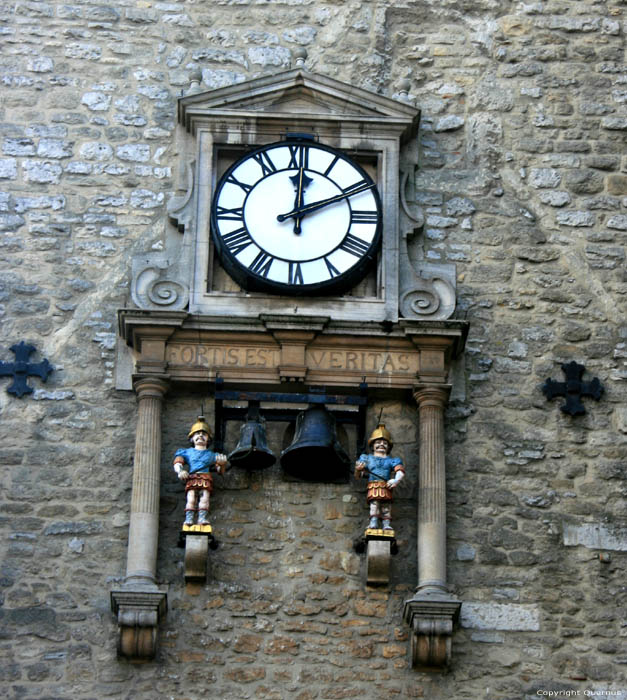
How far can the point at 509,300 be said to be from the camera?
1368 centimetres

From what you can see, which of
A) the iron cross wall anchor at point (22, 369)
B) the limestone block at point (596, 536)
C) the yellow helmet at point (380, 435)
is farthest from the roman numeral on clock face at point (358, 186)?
the limestone block at point (596, 536)

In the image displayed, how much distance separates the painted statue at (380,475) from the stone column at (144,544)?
4.36ft

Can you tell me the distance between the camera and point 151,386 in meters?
13.1

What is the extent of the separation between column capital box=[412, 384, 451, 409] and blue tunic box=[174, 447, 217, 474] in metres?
1.41

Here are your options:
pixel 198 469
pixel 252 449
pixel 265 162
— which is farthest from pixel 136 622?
pixel 265 162

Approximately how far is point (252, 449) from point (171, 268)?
5.09 ft

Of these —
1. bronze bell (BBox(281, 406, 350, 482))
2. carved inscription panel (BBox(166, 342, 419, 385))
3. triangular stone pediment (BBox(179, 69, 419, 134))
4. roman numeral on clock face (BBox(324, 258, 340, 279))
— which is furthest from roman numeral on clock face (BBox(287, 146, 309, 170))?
bronze bell (BBox(281, 406, 350, 482))

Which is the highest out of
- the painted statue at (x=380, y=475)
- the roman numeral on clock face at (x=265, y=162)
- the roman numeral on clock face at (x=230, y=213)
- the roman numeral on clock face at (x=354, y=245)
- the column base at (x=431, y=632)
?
the roman numeral on clock face at (x=265, y=162)

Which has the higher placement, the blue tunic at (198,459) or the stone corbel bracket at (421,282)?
the stone corbel bracket at (421,282)

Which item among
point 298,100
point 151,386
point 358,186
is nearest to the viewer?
point 151,386

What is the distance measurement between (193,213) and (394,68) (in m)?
1.96

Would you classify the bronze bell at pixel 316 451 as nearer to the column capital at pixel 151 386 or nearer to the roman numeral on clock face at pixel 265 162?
the column capital at pixel 151 386

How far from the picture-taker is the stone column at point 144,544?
40.1ft

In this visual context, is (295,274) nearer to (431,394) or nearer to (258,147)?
(258,147)
